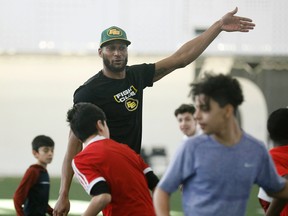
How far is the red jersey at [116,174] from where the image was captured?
4004 millimetres

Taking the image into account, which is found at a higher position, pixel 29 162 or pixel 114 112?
pixel 114 112

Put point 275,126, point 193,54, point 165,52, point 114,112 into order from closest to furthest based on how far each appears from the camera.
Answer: point 275,126 → point 114,112 → point 193,54 → point 165,52

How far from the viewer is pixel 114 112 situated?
485cm

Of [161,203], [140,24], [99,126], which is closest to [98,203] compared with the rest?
[99,126]

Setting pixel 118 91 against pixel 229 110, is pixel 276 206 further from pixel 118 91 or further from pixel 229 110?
pixel 118 91

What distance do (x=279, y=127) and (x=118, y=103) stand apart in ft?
3.00

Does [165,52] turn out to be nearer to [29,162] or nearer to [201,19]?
[201,19]

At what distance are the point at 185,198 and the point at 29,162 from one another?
6997mm

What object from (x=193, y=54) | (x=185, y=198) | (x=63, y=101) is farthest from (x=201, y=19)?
(x=185, y=198)

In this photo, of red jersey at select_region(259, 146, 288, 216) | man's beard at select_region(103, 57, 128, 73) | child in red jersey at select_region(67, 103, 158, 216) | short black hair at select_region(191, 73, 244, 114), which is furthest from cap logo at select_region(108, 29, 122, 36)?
short black hair at select_region(191, 73, 244, 114)

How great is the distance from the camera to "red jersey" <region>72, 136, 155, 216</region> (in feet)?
13.1

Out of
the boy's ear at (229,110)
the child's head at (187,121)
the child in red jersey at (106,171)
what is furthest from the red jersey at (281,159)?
the child's head at (187,121)

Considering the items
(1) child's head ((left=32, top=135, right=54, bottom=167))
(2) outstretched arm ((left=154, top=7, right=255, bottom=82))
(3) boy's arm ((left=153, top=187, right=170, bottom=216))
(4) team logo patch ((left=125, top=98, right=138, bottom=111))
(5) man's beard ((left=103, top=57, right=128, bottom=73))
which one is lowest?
(1) child's head ((left=32, top=135, right=54, bottom=167))

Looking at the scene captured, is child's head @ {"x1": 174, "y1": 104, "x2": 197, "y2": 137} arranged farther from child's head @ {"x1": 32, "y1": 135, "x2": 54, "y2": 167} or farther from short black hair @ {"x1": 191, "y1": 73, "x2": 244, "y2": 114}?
short black hair @ {"x1": 191, "y1": 73, "x2": 244, "y2": 114}
